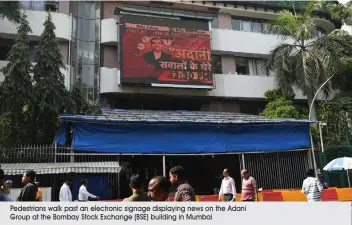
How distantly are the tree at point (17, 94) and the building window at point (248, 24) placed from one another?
14.5 meters

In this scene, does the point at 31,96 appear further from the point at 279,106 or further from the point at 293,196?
the point at 279,106

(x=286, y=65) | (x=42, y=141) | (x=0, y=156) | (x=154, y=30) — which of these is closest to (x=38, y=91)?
(x=42, y=141)

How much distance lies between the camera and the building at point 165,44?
790 inches

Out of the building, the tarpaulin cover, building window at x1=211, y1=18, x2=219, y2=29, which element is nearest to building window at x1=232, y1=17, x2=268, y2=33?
the building

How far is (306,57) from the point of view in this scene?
20.4 metres

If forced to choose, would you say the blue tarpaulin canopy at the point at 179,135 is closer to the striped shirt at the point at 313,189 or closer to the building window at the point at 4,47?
the striped shirt at the point at 313,189

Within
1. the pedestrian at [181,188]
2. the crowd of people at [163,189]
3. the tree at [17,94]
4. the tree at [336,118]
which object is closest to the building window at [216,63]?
the tree at [336,118]

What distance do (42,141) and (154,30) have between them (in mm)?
9558

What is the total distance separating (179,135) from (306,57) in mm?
10046

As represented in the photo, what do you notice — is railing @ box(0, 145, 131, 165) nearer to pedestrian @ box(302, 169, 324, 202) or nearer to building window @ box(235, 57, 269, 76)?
pedestrian @ box(302, 169, 324, 202)

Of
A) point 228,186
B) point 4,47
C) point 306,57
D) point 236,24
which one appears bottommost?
point 228,186

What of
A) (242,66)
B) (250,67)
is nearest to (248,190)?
(242,66)

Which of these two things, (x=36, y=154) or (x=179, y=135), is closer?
(x=36, y=154)
